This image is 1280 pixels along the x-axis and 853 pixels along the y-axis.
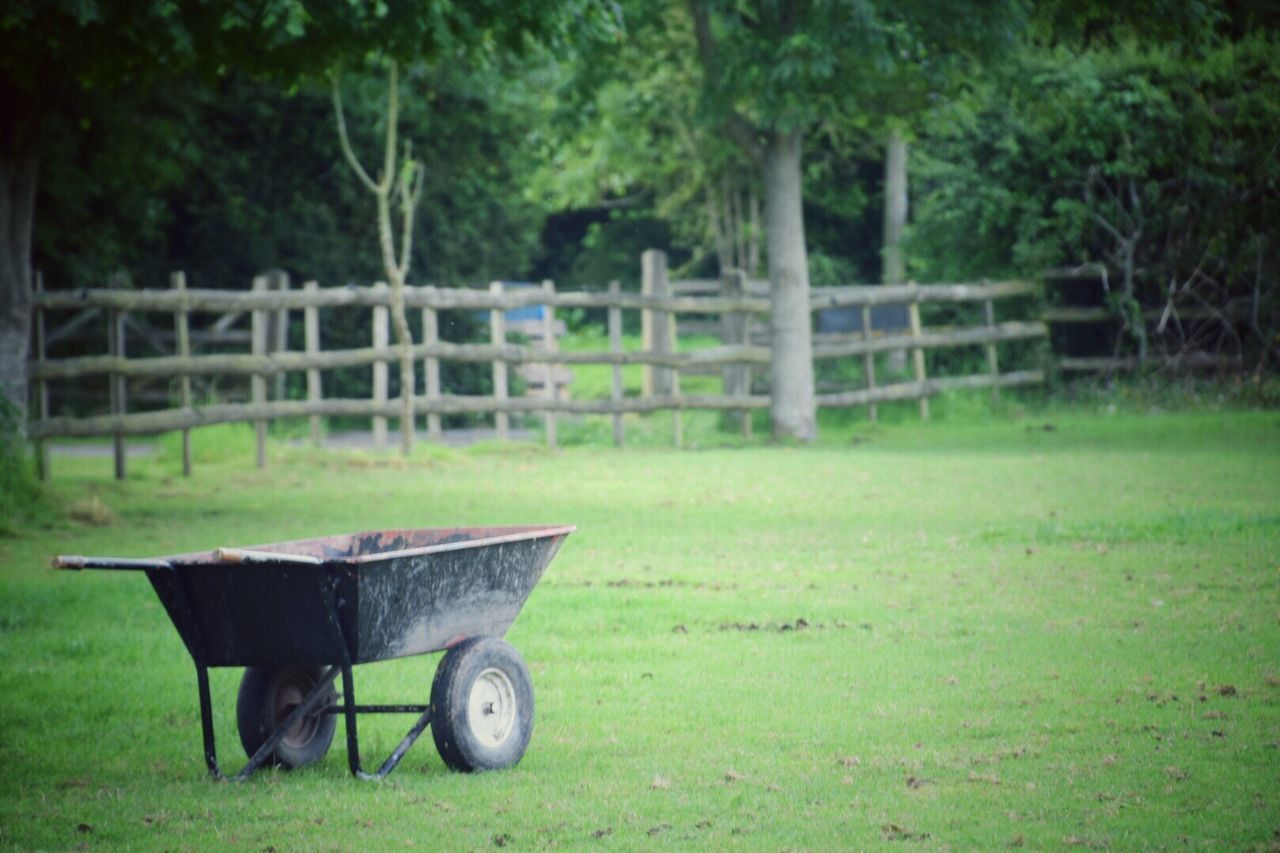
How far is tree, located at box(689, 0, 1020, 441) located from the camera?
18.8 meters

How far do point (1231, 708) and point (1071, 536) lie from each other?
5.21 metres

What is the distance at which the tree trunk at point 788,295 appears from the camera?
21266 millimetres

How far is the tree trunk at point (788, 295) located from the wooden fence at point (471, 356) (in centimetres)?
79

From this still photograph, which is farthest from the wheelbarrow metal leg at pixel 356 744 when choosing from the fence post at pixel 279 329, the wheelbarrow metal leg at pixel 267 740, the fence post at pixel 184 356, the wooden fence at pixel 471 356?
the fence post at pixel 279 329

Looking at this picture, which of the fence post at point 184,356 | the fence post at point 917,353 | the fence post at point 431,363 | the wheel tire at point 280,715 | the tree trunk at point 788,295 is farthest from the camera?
the fence post at point 917,353

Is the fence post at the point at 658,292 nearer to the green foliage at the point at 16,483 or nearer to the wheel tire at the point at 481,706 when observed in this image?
the green foliage at the point at 16,483

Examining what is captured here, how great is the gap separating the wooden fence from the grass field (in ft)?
8.49

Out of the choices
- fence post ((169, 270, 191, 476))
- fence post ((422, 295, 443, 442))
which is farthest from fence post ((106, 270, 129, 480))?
fence post ((422, 295, 443, 442))

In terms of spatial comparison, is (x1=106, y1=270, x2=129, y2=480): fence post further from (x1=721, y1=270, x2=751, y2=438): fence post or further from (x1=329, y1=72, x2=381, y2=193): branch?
(x1=721, y1=270, x2=751, y2=438): fence post

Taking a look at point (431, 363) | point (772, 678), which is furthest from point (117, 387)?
point (772, 678)

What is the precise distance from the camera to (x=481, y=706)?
6.16m

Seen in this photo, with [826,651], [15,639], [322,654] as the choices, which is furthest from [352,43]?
[322,654]

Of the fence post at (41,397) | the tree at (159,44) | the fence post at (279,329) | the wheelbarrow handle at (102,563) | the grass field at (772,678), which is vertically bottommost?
the grass field at (772,678)

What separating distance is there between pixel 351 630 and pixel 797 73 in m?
14.4
